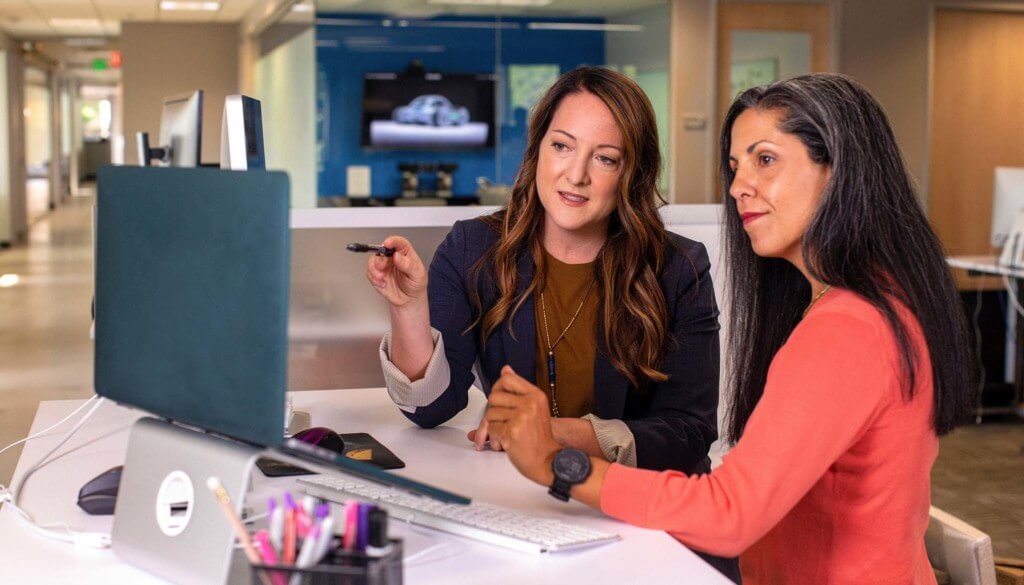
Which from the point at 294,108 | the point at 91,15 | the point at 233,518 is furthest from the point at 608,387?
the point at 91,15

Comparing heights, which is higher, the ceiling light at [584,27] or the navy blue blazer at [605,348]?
the ceiling light at [584,27]

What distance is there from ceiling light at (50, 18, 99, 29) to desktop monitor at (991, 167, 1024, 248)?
529 inches

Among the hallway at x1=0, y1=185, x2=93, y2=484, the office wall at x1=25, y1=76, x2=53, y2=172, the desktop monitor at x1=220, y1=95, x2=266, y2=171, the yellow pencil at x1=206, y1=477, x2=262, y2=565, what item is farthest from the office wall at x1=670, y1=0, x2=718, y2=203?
the office wall at x1=25, y1=76, x2=53, y2=172

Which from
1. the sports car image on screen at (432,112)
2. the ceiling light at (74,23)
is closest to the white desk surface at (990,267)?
the sports car image on screen at (432,112)

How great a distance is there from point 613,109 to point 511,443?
0.83 metres

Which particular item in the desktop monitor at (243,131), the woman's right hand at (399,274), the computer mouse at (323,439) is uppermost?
the desktop monitor at (243,131)

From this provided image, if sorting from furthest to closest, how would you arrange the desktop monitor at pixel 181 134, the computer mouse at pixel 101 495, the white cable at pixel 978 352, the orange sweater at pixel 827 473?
the white cable at pixel 978 352, the desktop monitor at pixel 181 134, the computer mouse at pixel 101 495, the orange sweater at pixel 827 473

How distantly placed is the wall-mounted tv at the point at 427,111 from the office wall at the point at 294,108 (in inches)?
19.0

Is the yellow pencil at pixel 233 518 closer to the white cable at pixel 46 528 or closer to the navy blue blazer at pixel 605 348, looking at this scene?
the white cable at pixel 46 528

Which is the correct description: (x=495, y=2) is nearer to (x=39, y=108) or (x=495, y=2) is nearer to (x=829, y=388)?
(x=829, y=388)

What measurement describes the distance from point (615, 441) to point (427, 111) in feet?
23.6

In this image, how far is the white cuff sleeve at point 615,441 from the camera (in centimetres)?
189

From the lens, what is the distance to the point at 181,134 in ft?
9.48

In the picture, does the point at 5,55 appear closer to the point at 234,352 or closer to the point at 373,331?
the point at 373,331
